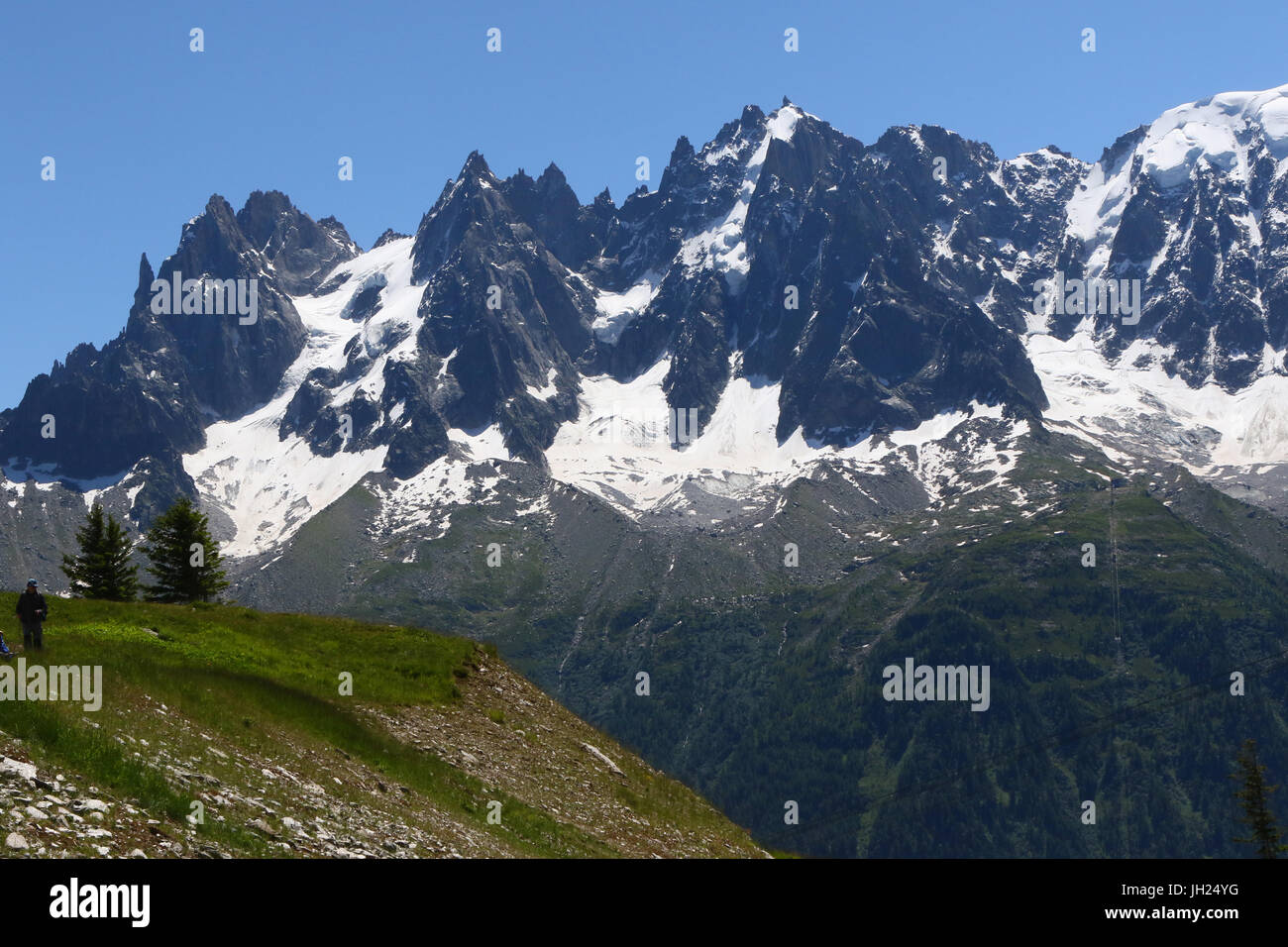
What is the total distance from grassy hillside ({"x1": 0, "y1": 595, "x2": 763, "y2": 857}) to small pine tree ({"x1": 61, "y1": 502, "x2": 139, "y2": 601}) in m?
25.7

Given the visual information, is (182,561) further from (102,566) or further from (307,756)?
(307,756)

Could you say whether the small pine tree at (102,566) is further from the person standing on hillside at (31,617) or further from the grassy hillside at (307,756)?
the person standing on hillside at (31,617)

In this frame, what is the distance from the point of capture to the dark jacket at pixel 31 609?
38031 mm

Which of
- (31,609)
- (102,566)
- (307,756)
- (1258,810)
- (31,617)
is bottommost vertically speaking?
(1258,810)

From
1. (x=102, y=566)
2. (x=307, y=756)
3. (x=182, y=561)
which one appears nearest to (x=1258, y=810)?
(x=307, y=756)

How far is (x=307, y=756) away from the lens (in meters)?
33.4

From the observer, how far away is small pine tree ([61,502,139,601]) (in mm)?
76231

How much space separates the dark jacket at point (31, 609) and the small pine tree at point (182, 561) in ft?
122

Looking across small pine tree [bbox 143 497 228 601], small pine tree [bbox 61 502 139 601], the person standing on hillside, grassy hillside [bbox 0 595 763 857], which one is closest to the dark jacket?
the person standing on hillside

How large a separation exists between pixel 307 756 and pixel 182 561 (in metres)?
47.5

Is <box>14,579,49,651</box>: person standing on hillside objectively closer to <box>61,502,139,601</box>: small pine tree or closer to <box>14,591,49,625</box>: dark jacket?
<box>14,591,49,625</box>: dark jacket
